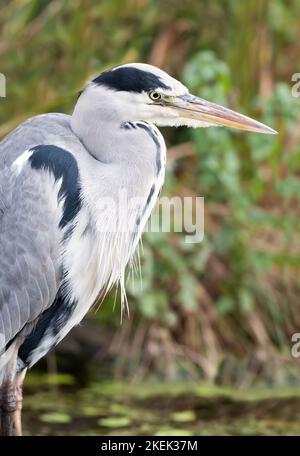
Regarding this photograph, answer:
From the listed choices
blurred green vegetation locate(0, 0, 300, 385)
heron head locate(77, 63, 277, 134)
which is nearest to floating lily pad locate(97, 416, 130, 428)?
blurred green vegetation locate(0, 0, 300, 385)

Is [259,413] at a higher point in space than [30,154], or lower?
Answer: lower

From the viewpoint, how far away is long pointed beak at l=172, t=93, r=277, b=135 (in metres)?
3.41

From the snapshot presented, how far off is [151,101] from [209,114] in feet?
0.64

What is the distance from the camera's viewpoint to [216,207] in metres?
5.31

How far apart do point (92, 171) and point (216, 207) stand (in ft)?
6.36

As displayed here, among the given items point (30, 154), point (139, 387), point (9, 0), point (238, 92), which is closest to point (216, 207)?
point (238, 92)

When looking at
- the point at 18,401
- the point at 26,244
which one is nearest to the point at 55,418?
the point at 18,401

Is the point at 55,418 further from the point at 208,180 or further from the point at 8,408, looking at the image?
the point at 208,180

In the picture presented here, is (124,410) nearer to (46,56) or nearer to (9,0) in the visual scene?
(46,56)

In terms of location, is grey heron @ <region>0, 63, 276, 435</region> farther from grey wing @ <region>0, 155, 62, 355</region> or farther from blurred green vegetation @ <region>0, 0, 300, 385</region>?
blurred green vegetation @ <region>0, 0, 300, 385</region>

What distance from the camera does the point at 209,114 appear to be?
11.2ft

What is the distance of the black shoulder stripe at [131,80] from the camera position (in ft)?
11.0

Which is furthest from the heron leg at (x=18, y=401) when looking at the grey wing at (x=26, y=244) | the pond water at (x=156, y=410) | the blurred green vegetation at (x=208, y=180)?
the blurred green vegetation at (x=208, y=180)
